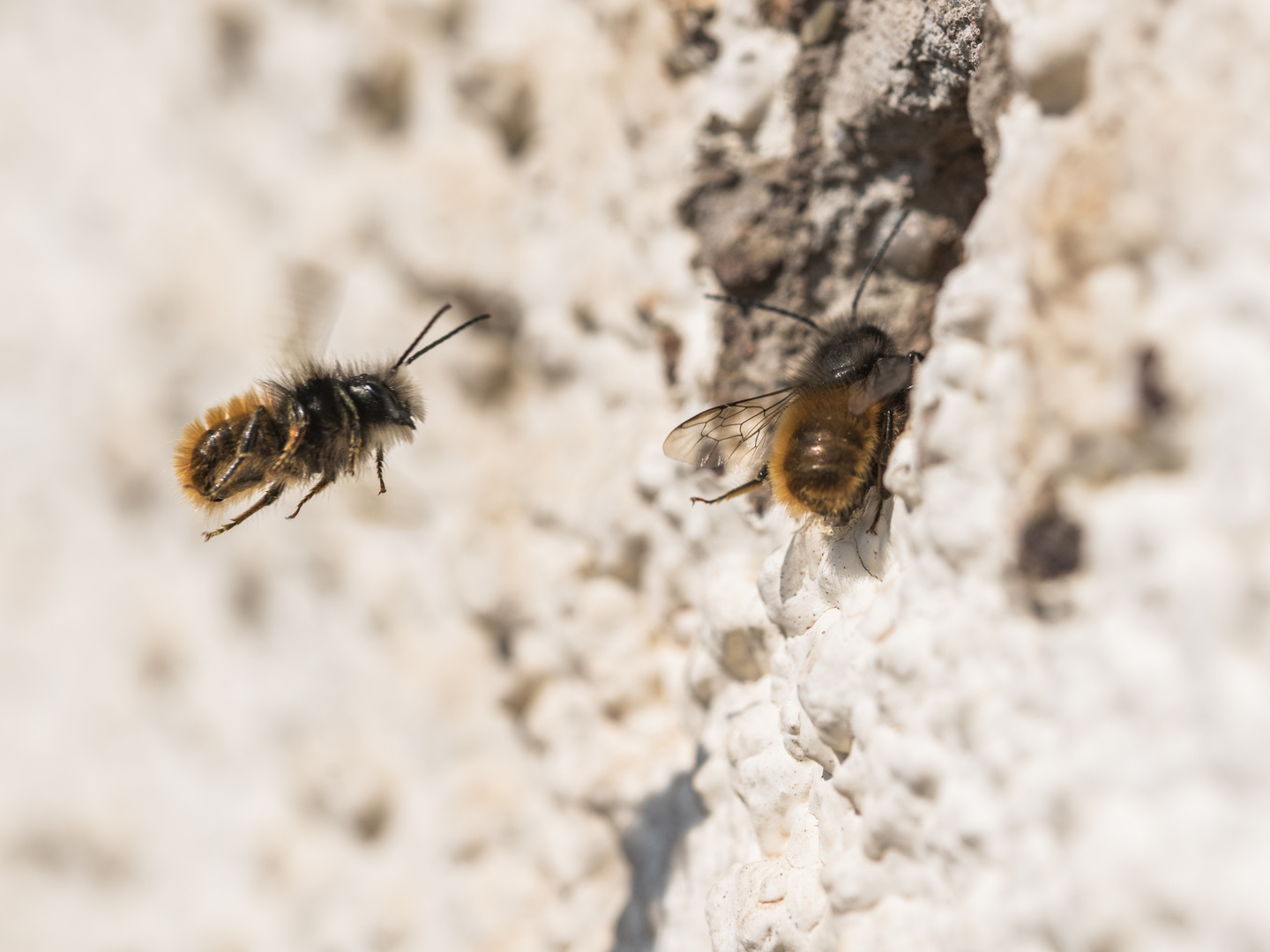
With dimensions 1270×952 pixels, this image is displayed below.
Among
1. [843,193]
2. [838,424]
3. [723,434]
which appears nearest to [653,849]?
[723,434]

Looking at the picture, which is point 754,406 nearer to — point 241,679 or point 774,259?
point 774,259

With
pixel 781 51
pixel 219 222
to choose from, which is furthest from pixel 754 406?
pixel 219 222

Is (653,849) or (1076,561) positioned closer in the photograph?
(1076,561)

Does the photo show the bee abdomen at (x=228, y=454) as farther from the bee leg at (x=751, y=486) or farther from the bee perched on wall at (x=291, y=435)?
the bee leg at (x=751, y=486)

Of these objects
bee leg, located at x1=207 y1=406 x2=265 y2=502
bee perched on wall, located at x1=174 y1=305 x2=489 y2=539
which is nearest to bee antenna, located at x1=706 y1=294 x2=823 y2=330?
bee perched on wall, located at x1=174 y1=305 x2=489 y2=539

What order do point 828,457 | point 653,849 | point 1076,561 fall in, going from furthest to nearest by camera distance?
point 653,849
point 828,457
point 1076,561

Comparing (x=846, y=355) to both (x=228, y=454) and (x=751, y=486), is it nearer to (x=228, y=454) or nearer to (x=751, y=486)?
(x=751, y=486)

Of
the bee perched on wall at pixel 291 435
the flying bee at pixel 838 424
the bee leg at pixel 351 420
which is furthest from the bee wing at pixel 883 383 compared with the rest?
the bee leg at pixel 351 420
